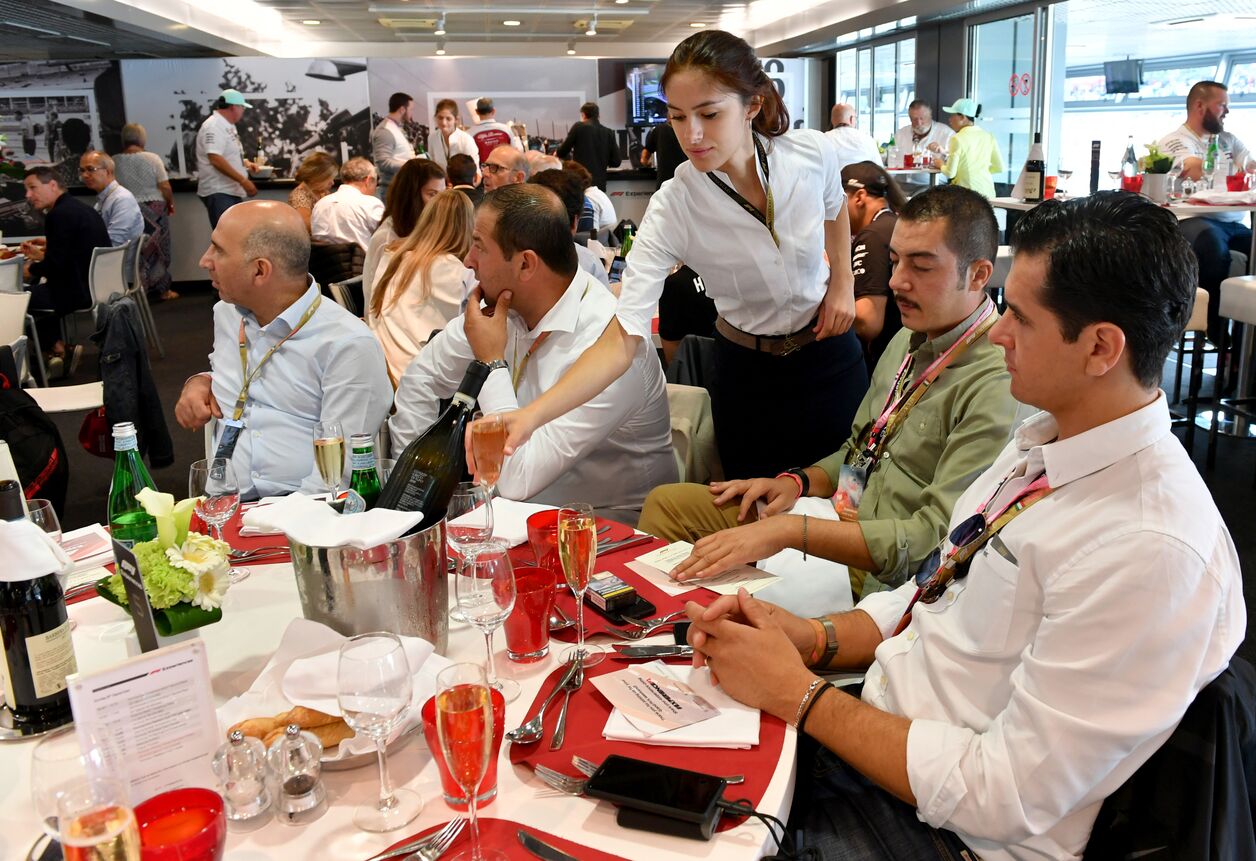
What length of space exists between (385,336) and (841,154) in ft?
6.99

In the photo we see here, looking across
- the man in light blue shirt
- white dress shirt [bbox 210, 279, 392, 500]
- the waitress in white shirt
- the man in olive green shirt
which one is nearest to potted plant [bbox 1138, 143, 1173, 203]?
the waitress in white shirt

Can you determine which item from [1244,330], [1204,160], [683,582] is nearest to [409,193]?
[683,582]

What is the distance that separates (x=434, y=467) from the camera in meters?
1.74

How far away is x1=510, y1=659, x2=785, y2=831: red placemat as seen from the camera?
118 cm

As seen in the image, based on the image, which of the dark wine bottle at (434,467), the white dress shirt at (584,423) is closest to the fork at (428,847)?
the dark wine bottle at (434,467)

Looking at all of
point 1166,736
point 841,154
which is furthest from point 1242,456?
point 1166,736

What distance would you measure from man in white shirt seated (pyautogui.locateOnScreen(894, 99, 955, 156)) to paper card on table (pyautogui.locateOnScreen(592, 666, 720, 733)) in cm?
1131

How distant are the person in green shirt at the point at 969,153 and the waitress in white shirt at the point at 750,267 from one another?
7.71m

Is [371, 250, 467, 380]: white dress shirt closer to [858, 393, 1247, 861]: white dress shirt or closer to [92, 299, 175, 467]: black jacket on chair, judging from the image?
[92, 299, 175, 467]: black jacket on chair

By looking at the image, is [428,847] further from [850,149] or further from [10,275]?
[10,275]

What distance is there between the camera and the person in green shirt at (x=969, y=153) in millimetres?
9984

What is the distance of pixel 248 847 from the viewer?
3.51 ft

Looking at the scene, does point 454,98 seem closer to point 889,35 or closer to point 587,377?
point 889,35

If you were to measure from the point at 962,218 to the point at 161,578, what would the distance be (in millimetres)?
1784
